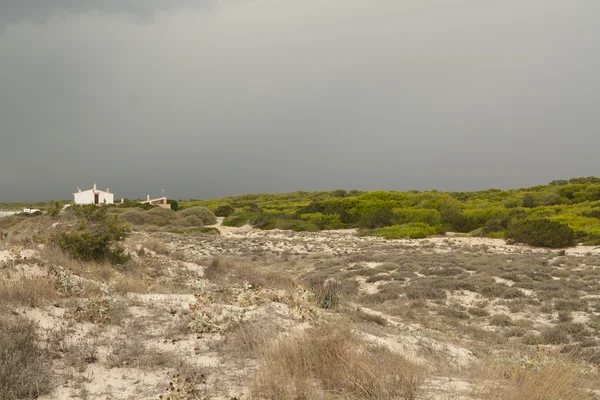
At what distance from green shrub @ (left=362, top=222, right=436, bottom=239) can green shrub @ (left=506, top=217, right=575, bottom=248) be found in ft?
20.1

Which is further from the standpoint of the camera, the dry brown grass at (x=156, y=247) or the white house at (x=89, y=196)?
the white house at (x=89, y=196)

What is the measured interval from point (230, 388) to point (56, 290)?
450 centimetres

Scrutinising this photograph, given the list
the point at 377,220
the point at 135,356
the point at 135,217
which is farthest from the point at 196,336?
the point at 135,217

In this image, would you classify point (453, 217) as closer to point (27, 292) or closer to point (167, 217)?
point (167, 217)

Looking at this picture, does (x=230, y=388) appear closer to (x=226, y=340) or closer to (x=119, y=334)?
(x=226, y=340)

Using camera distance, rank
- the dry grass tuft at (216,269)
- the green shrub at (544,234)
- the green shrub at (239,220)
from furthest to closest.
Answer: the green shrub at (239,220)
the green shrub at (544,234)
the dry grass tuft at (216,269)

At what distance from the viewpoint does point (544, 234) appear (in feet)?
71.5

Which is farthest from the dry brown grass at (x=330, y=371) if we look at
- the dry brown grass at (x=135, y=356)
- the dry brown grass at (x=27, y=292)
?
the dry brown grass at (x=27, y=292)

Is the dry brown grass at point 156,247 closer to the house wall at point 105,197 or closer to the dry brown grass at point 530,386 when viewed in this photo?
the dry brown grass at point 530,386

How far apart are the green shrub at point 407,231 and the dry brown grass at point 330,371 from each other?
2384 cm

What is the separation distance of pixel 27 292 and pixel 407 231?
81.3 ft

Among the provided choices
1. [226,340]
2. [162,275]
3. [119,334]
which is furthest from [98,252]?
[226,340]

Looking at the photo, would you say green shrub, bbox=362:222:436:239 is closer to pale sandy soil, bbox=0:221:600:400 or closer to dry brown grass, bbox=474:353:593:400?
pale sandy soil, bbox=0:221:600:400

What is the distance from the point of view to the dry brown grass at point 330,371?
381cm
